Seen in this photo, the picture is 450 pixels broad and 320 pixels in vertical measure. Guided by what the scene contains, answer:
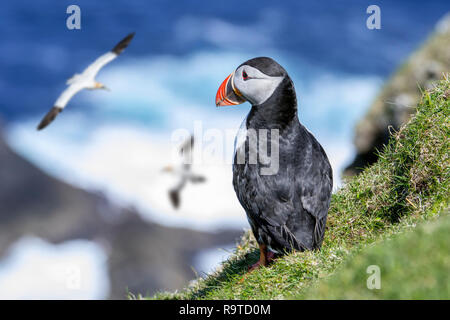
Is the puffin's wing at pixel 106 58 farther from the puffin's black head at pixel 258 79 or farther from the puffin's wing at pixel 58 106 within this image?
the puffin's black head at pixel 258 79

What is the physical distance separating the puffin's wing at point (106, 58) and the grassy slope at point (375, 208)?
3.41 metres

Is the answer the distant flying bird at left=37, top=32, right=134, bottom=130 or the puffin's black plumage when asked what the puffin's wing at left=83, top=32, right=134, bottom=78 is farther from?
the puffin's black plumage

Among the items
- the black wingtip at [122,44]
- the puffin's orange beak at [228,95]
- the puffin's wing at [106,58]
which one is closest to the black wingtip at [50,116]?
the puffin's wing at [106,58]

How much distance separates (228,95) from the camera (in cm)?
502

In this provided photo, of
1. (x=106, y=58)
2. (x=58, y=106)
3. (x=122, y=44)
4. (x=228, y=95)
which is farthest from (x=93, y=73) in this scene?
(x=228, y=95)

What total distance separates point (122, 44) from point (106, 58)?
1.05 ft

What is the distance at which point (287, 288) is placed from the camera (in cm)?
412

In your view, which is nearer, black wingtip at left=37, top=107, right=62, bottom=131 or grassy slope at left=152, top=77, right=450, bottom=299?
grassy slope at left=152, top=77, right=450, bottom=299

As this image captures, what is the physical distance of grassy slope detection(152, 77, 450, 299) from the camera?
425 centimetres

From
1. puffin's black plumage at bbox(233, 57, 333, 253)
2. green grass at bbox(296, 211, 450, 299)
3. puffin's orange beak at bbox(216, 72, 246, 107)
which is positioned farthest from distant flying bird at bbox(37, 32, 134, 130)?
green grass at bbox(296, 211, 450, 299)

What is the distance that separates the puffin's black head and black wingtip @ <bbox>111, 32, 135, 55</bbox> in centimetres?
289

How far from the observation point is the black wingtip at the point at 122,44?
7.17 metres
